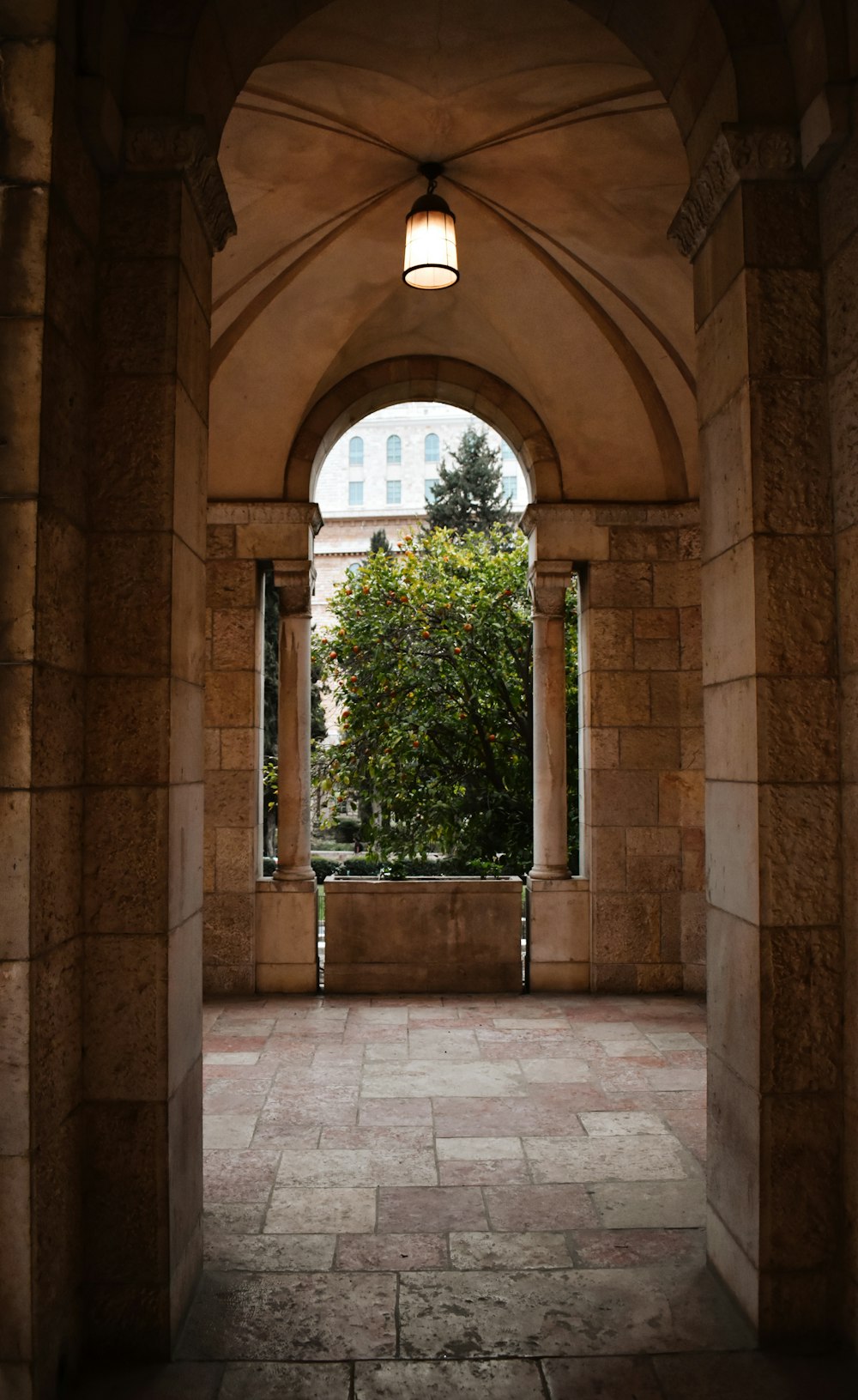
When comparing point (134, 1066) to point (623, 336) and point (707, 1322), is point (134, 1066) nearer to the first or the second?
point (707, 1322)

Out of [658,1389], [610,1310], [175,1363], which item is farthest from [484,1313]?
[175,1363]

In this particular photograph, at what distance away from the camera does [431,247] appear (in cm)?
432

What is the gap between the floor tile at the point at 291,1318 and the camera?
7.72ft

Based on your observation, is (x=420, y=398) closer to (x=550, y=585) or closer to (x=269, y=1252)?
(x=550, y=585)

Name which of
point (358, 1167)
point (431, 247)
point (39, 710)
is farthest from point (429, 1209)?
point (431, 247)

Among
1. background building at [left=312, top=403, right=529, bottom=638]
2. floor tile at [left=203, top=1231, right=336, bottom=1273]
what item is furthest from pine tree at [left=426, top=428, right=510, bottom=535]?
floor tile at [left=203, top=1231, right=336, bottom=1273]

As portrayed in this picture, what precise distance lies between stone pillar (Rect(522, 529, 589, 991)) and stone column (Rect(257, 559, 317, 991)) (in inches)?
57.0

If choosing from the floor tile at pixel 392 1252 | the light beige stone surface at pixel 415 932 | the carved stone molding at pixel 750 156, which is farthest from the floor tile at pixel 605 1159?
the carved stone molding at pixel 750 156

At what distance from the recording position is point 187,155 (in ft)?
8.19

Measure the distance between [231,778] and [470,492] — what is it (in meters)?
19.9

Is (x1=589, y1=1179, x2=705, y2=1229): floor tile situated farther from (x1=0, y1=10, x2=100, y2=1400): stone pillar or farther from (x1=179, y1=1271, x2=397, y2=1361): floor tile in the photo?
(x1=0, y1=10, x2=100, y2=1400): stone pillar

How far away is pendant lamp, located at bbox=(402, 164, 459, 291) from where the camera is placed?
170 inches

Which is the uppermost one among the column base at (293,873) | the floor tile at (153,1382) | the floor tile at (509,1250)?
the column base at (293,873)

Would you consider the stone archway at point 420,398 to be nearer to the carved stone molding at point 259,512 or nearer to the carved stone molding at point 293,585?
the carved stone molding at point 259,512
